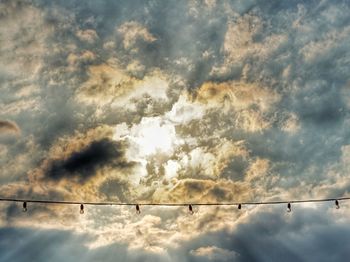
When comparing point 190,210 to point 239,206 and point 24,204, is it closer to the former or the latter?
point 239,206

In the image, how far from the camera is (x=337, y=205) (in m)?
18.4

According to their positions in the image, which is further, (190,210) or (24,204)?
(190,210)

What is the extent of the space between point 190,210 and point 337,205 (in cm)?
715

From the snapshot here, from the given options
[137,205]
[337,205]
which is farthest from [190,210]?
[337,205]

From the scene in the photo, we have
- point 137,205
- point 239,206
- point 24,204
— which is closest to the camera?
point 24,204

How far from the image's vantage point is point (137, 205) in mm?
17797

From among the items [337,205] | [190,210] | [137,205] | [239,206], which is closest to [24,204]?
[137,205]

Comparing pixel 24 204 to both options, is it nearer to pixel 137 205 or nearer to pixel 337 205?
pixel 137 205

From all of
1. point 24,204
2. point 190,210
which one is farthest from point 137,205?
point 24,204

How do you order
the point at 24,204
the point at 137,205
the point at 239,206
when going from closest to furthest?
1. the point at 24,204
2. the point at 137,205
3. the point at 239,206

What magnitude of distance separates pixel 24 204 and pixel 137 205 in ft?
16.3

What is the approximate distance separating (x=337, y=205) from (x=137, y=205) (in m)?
9.68

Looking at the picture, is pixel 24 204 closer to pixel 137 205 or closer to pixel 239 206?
pixel 137 205

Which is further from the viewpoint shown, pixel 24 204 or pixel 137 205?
pixel 137 205
